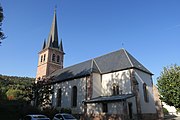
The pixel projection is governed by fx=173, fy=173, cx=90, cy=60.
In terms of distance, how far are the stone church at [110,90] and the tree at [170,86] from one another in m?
4.44

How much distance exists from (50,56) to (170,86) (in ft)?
91.5

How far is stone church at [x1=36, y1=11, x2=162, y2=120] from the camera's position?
66.3 ft

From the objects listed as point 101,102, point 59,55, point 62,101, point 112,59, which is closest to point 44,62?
point 59,55

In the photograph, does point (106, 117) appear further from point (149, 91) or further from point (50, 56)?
point (50, 56)

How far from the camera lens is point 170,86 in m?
15.6

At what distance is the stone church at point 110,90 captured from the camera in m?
20.2

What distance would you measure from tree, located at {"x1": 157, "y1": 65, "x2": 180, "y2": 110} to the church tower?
25.9 meters

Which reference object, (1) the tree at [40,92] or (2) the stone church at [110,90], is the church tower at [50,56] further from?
(1) the tree at [40,92]

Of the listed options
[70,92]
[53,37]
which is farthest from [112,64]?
[53,37]

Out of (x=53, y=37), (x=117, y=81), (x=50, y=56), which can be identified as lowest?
(x=117, y=81)

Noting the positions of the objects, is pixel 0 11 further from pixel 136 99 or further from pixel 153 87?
pixel 153 87

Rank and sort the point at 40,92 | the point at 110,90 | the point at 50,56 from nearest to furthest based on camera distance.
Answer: the point at 110,90
the point at 40,92
the point at 50,56

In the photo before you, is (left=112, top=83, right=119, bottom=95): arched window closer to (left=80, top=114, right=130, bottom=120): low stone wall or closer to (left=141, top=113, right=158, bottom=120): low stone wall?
(left=80, top=114, right=130, bottom=120): low stone wall

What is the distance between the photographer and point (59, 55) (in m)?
40.2
